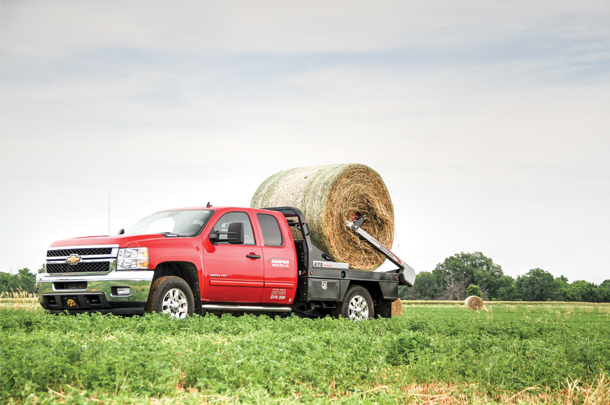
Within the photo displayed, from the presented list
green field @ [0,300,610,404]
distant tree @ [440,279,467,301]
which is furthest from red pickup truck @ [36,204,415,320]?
distant tree @ [440,279,467,301]

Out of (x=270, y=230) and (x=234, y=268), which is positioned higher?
(x=270, y=230)

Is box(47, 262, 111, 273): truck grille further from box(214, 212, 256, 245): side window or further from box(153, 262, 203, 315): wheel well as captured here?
box(214, 212, 256, 245): side window

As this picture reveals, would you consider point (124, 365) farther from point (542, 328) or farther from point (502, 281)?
point (502, 281)

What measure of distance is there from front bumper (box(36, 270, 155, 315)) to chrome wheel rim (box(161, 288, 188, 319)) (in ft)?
1.22

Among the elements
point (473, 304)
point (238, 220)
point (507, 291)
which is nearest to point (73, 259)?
point (238, 220)

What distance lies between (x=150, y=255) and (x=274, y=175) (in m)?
4.97

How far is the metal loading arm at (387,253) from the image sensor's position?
13.4 m

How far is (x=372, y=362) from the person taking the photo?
6.93 metres

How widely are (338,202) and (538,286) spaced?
74.3m

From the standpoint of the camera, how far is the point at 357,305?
524 inches

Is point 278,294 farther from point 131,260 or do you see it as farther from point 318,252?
point 131,260

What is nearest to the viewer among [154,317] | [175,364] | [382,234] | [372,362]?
[175,364]

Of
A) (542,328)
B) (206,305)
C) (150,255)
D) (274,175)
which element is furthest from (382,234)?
(150,255)

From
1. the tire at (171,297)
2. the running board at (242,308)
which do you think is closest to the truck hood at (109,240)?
the tire at (171,297)
